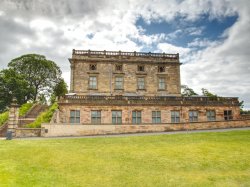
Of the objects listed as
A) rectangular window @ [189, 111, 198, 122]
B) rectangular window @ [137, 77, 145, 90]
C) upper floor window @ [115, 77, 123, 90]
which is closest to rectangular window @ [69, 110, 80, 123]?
upper floor window @ [115, 77, 123, 90]

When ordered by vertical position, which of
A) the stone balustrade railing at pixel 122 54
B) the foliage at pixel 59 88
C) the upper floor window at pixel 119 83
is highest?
the stone balustrade railing at pixel 122 54

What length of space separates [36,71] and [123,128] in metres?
38.0

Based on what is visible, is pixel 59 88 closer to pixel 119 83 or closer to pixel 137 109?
pixel 119 83

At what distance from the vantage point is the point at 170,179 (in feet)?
34.4

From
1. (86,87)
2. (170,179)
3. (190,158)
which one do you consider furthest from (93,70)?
(170,179)

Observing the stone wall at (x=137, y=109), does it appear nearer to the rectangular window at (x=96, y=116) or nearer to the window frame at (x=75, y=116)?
the window frame at (x=75, y=116)

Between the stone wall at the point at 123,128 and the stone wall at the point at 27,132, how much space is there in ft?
3.22

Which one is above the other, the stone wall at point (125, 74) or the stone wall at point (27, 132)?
the stone wall at point (125, 74)

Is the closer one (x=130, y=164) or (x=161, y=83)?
(x=130, y=164)

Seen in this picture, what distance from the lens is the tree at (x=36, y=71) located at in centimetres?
5525

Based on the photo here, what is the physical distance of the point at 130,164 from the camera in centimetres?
1259

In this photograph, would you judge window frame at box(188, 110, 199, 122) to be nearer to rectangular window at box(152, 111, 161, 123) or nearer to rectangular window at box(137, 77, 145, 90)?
rectangular window at box(152, 111, 161, 123)

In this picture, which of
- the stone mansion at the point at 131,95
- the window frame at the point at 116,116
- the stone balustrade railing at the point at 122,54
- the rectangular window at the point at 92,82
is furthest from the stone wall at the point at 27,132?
the stone balustrade railing at the point at 122,54

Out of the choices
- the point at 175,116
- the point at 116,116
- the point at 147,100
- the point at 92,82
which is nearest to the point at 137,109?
the point at 147,100
